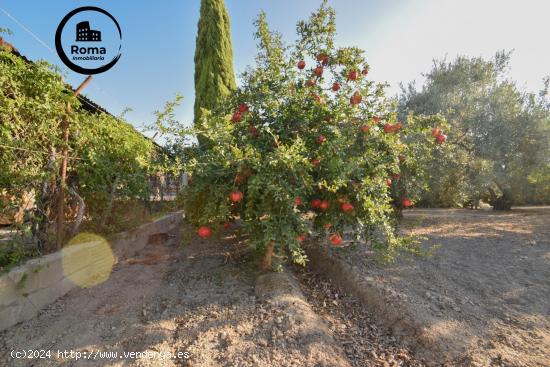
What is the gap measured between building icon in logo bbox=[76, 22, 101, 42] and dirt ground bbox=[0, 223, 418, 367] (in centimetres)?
442

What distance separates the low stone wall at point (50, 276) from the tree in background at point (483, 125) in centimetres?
895

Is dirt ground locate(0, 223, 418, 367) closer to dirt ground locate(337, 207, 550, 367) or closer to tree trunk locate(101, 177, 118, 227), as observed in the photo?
dirt ground locate(337, 207, 550, 367)

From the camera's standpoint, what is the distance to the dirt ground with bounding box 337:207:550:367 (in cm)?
281

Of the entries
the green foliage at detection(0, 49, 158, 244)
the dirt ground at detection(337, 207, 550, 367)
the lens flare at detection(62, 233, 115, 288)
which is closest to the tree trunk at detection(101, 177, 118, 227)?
the green foliage at detection(0, 49, 158, 244)

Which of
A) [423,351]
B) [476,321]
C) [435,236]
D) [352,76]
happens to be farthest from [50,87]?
[435,236]

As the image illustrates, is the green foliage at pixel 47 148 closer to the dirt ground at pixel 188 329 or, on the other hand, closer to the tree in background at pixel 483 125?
the dirt ground at pixel 188 329

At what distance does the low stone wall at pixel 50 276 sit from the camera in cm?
313

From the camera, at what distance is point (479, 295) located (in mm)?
3861

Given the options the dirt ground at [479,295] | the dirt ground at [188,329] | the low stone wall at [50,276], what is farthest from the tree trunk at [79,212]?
the dirt ground at [479,295]

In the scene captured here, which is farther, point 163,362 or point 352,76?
point 352,76

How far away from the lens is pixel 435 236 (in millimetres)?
7266

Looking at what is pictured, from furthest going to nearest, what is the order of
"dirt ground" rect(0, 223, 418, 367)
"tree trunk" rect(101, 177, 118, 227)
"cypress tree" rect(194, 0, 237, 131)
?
"cypress tree" rect(194, 0, 237, 131) → "tree trunk" rect(101, 177, 118, 227) → "dirt ground" rect(0, 223, 418, 367)

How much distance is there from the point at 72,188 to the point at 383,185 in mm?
4391

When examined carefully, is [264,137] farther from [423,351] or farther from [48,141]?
[423,351]
